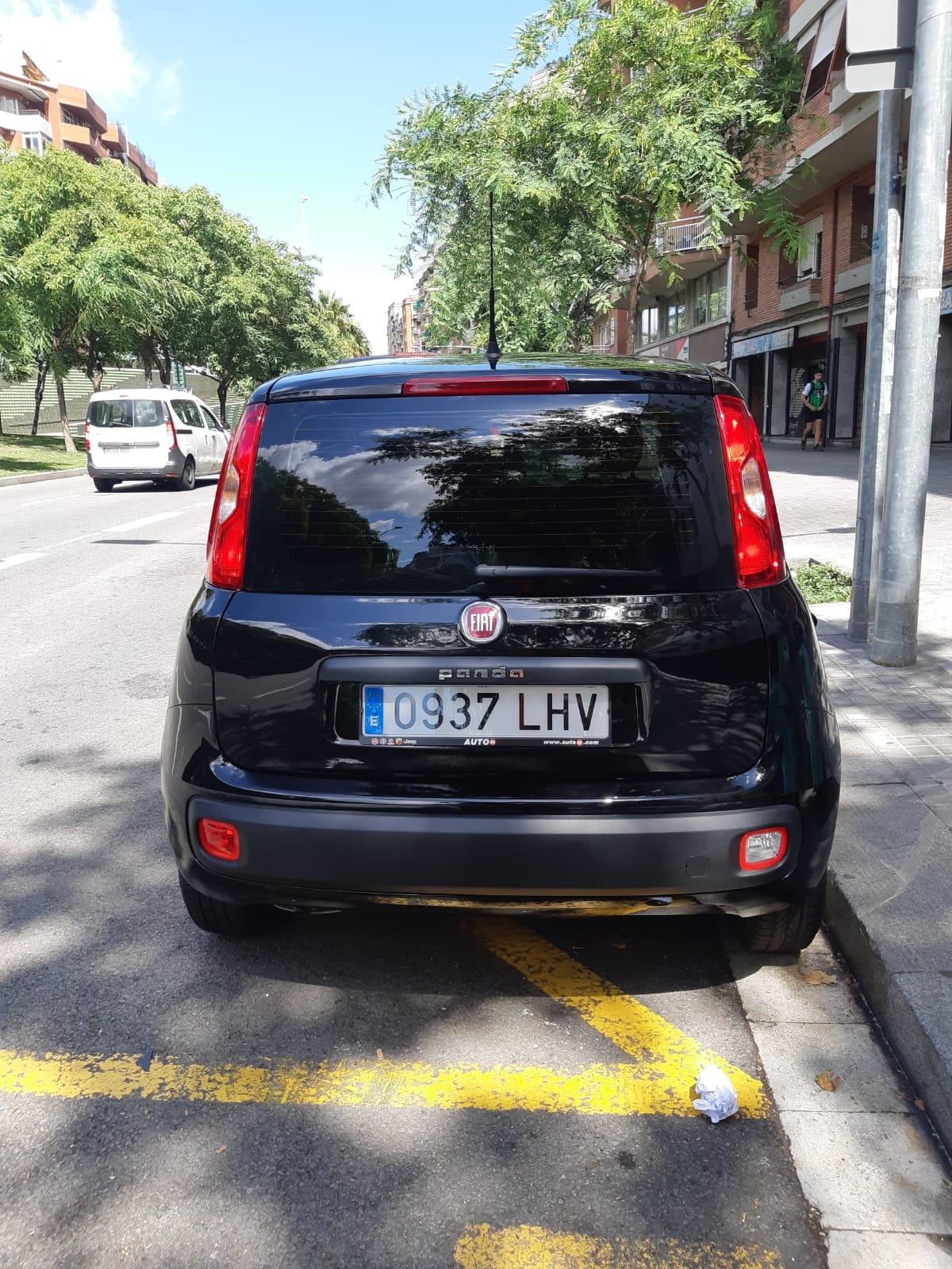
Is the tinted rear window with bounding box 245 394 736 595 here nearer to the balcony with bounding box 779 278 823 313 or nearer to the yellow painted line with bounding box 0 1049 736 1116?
the yellow painted line with bounding box 0 1049 736 1116

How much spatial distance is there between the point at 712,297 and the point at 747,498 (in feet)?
130

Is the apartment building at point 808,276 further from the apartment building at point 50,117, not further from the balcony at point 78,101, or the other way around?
the balcony at point 78,101

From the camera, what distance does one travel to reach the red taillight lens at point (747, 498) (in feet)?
8.63

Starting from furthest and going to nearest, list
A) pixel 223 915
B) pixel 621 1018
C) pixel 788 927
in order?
pixel 223 915 < pixel 788 927 < pixel 621 1018

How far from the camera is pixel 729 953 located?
3.17 meters

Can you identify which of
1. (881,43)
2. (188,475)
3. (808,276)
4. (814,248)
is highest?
(814,248)

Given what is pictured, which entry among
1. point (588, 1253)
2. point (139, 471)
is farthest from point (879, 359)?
point (139, 471)

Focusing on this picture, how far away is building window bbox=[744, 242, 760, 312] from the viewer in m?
34.4

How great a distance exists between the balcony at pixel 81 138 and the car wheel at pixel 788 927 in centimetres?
7774

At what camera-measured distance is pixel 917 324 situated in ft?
17.4

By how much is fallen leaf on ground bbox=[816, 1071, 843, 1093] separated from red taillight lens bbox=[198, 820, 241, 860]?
1.46 metres

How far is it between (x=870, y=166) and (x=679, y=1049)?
90.6 feet

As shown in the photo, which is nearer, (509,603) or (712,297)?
(509,603)

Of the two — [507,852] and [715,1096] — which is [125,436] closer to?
[507,852]
